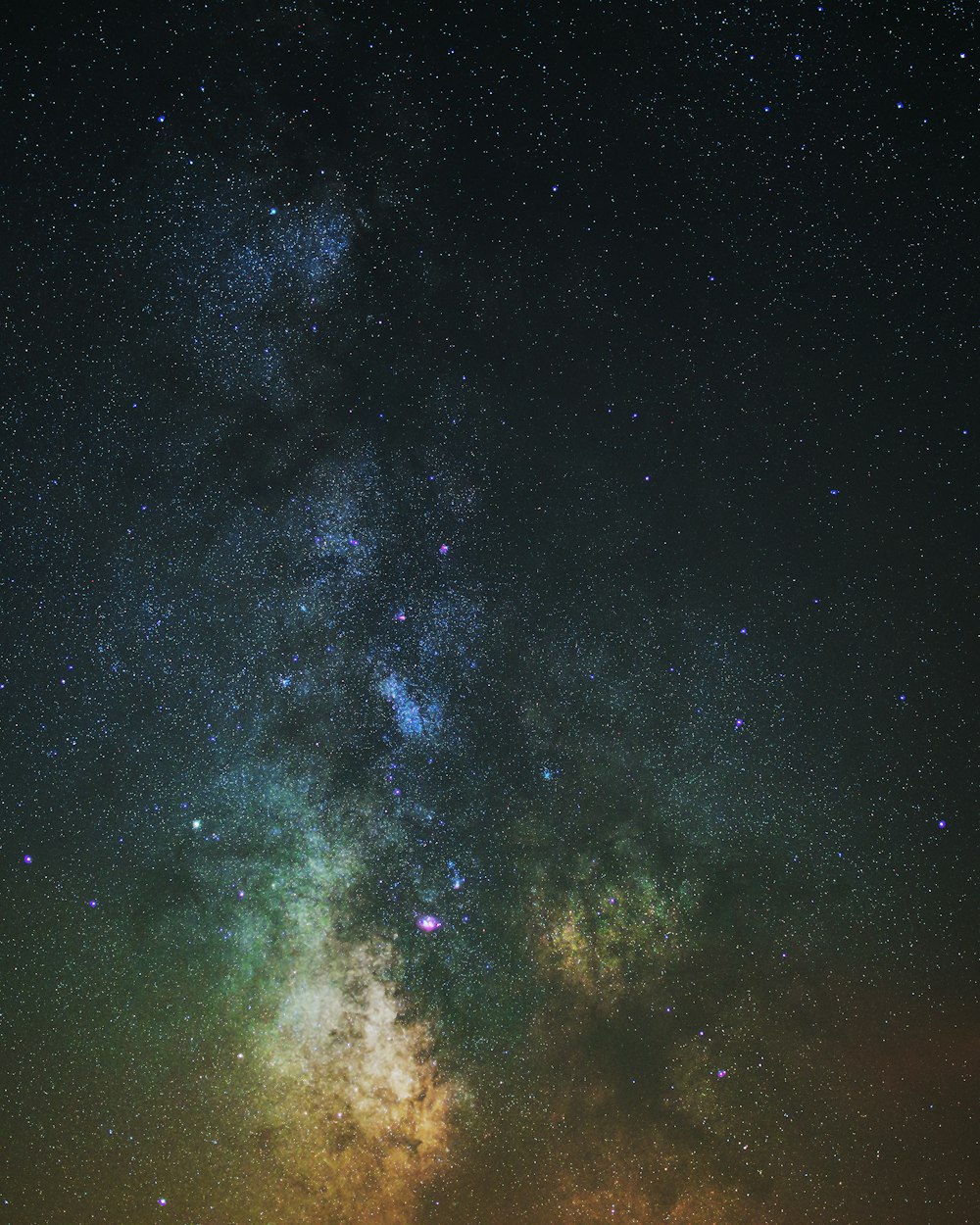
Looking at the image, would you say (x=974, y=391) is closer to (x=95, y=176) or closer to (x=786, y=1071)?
(x=786, y=1071)

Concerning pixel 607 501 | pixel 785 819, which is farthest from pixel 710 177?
pixel 785 819

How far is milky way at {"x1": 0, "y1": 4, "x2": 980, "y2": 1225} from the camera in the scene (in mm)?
4562

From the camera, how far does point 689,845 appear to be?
16.3 ft

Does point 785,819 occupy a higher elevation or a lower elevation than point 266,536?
lower

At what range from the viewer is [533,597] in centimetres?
489

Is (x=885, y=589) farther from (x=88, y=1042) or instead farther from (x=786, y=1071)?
(x=88, y=1042)

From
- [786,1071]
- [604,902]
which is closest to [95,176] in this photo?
[604,902]

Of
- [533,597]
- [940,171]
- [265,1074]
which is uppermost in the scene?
[940,171]

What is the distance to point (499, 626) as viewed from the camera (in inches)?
192

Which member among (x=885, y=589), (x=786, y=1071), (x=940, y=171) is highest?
(x=940, y=171)

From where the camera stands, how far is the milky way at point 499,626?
4562 mm

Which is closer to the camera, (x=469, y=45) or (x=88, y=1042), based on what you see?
(x=469, y=45)

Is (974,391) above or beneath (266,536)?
beneath

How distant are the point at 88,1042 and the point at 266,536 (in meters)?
3.67
